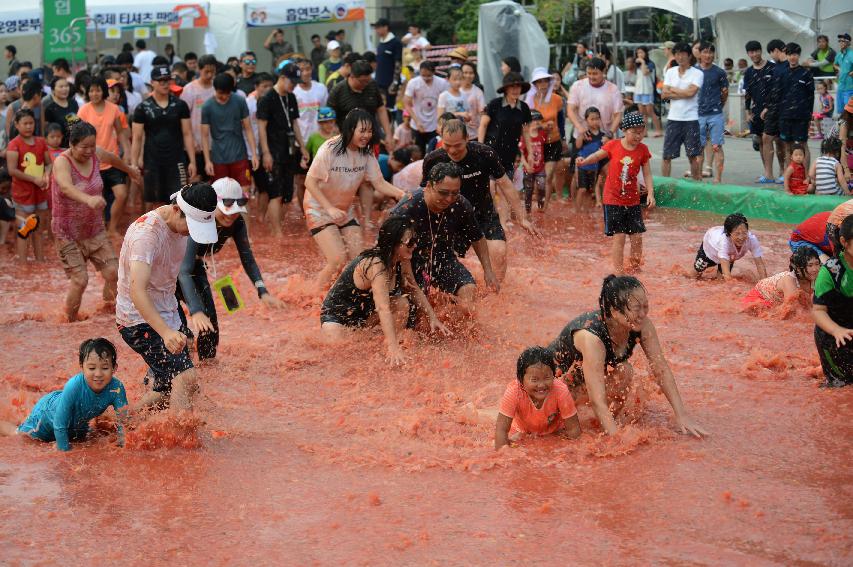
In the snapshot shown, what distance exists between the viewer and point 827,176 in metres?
12.2

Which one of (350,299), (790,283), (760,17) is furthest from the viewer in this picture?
(760,17)

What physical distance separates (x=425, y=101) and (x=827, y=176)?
17.7ft

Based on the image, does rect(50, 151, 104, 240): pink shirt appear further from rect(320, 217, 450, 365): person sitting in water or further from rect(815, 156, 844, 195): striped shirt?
rect(815, 156, 844, 195): striped shirt

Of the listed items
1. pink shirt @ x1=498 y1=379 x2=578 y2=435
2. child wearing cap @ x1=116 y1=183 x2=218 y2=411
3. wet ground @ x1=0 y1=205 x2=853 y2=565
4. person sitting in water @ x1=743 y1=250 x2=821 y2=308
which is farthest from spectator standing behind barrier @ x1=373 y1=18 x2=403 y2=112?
pink shirt @ x1=498 y1=379 x2=578 y2=435

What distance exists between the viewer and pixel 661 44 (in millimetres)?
24359

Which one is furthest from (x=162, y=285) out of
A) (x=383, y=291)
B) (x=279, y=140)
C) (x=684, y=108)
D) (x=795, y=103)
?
(x=795, y=103)

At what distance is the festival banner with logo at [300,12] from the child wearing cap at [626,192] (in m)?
15.0

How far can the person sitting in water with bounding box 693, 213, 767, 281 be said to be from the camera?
30.6 feet

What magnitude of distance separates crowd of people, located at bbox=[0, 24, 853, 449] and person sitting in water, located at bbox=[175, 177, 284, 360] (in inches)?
0.7

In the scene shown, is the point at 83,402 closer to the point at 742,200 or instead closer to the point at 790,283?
the point at 790,283

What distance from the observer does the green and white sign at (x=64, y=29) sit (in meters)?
17.6

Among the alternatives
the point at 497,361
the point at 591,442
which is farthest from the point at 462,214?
the point at 591,442

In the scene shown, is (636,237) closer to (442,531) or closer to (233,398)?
(233,398)

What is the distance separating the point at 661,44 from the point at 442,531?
21318 millimetres
